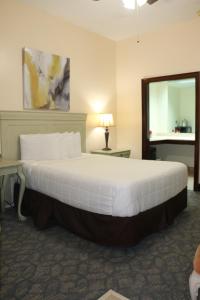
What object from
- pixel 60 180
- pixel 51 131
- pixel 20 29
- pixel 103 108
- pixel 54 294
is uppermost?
pixel 20 29

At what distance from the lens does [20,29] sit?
3.69 metres

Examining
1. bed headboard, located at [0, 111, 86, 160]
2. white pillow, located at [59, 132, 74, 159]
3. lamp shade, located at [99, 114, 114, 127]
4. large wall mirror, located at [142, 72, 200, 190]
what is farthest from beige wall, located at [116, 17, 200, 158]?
white pillow, located at [59, 132, 74, 159]

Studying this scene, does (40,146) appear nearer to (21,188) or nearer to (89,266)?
(21,188)

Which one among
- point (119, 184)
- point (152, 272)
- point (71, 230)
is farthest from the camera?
point (71, 230)

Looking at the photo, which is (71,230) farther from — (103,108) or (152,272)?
(103,108)

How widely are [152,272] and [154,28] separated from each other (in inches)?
167

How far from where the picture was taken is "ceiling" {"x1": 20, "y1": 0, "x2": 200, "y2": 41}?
3.73 m

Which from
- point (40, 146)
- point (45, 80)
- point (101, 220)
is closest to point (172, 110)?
point (45, 80)

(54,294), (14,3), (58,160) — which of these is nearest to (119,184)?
(54,294)

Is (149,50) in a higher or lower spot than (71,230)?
higher

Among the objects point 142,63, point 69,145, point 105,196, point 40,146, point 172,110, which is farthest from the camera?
point 172,110

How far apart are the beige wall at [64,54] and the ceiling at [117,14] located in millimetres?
184

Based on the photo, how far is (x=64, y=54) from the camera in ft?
14.3

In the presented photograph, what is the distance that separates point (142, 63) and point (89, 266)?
4096mm
